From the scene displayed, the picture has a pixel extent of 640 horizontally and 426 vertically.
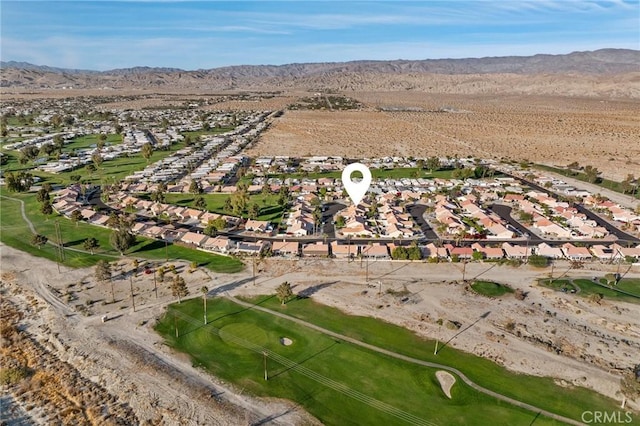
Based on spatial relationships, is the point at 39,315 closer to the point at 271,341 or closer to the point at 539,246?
the point at 271,341

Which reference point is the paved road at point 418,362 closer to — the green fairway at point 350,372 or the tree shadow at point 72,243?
the green fairway at point 350,372

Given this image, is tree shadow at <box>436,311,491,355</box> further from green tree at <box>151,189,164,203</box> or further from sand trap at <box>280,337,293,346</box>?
green tree at <box>151,189,164,203</box>

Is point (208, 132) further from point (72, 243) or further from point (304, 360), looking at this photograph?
point (304, 360)

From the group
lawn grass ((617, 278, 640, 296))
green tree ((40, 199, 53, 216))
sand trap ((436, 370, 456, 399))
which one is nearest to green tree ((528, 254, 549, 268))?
lawn grass ((617, 278, 640, 296))

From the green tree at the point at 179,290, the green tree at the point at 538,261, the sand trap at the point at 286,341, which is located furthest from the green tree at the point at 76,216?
the green tree at the point at 538,261

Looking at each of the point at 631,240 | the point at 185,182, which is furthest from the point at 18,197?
the point at 631,240
